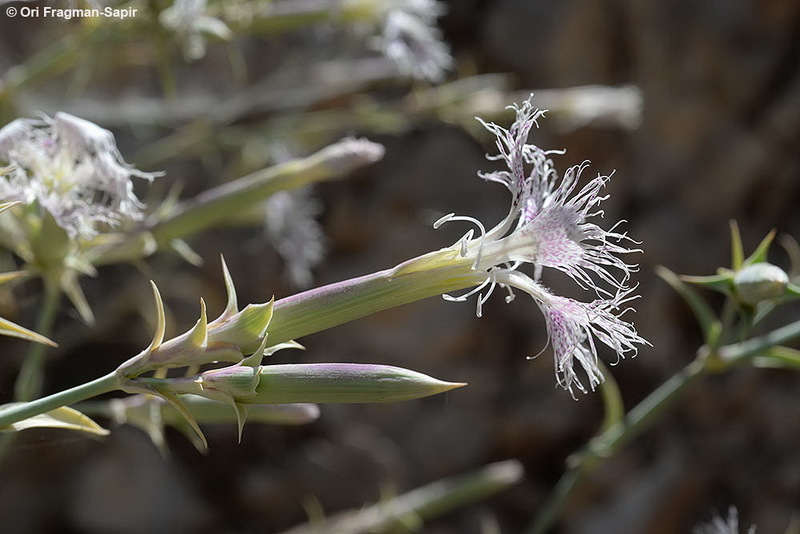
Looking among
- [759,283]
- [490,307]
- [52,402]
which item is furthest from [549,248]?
[490,307]

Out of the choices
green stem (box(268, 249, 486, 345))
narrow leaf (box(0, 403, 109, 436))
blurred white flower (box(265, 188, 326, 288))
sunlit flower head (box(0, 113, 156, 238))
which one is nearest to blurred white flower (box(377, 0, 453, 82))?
blurred white flower (box(265, 188, 326, 288))

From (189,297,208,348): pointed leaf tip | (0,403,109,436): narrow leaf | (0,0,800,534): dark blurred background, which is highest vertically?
(189,297,208,348): pointed leaf tip

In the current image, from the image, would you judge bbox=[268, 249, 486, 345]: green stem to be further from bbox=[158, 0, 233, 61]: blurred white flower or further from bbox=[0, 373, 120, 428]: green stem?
bbox=[158, 0, 233, 61]: blurred white flower

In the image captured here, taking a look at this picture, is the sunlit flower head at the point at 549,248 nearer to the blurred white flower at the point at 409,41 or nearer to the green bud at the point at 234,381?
the green bud at the point at 234,381

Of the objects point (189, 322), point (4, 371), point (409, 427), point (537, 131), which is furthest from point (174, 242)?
point (537, 131)

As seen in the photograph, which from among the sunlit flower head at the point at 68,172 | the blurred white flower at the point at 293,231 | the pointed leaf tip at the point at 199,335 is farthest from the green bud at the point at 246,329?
the blurred white flower at the point at 293,231

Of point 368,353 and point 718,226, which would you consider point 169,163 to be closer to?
point 368,353

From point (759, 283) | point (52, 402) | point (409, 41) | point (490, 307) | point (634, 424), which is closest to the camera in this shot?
point (52, 402)

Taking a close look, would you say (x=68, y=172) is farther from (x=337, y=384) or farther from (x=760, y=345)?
(x=760, y=345)
